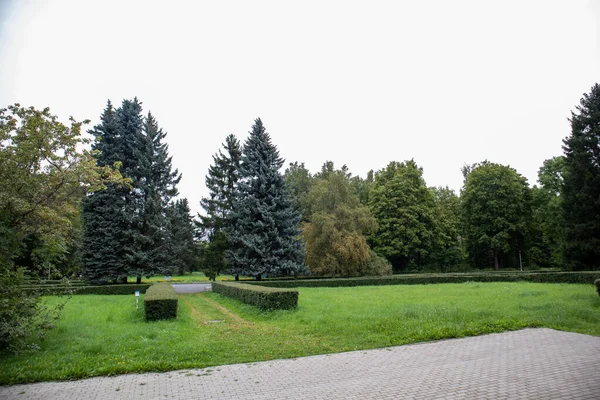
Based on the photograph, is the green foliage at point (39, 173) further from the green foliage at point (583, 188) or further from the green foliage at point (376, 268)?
the green foliage at point (583, 188)

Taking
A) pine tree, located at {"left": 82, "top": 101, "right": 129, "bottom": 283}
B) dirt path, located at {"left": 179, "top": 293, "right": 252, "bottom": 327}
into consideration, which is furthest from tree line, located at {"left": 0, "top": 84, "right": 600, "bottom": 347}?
dirt path, located at {"left": 179, "top": 293, "right": 252, "bottom": 327}

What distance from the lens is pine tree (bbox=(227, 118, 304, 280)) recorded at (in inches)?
1178

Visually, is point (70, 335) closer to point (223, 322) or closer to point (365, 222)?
point (223, 322)

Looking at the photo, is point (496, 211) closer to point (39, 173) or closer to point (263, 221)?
point (263, 221)

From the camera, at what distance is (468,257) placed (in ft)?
158

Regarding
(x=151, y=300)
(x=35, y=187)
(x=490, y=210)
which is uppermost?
(x=490, y=210)

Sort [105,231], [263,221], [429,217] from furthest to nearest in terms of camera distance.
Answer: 1. [429,217]
2. [263,221]
3. [105,231]

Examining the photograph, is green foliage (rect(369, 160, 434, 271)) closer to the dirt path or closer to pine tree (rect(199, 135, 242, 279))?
pine tree (rect(199, 135, 242, 279))

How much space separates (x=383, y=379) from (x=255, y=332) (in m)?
5.32

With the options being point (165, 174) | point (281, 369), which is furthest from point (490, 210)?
point (281, 369)

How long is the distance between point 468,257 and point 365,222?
20.1 metres

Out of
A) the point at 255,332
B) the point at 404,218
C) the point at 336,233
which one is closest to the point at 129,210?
the point at 336,233

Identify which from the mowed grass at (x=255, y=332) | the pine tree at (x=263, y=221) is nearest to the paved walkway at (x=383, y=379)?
the mowed grass at (x=255, y=332)

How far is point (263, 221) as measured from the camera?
3045 cm
